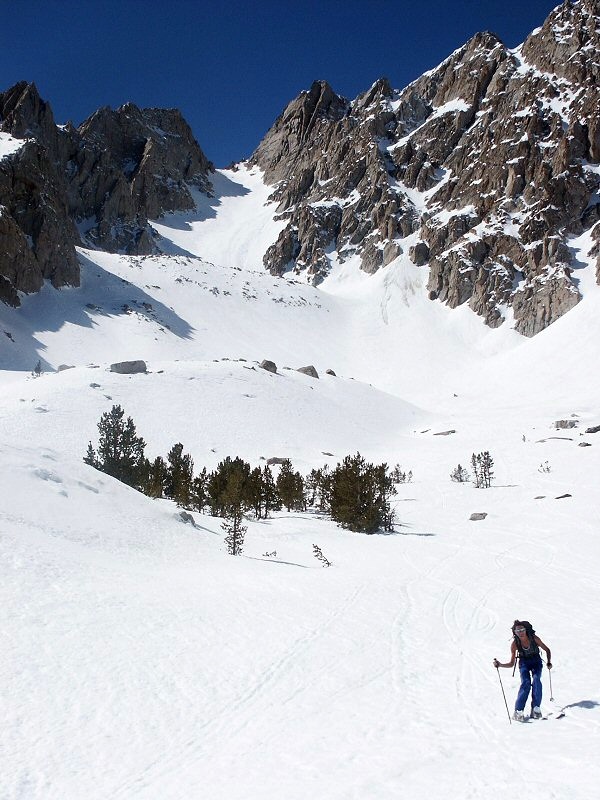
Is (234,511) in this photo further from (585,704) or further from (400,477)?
(400,477)

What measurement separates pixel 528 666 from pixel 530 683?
0.18m

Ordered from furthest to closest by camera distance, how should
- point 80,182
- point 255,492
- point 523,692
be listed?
1. point 80,182
2. point 255,492
3. point 523,692

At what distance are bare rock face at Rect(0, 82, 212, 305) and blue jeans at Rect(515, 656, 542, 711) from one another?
70.4 m

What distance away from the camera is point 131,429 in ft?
81.0

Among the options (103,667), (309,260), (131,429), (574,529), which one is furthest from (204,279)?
(103,667)

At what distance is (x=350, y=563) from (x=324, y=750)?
35.1ft

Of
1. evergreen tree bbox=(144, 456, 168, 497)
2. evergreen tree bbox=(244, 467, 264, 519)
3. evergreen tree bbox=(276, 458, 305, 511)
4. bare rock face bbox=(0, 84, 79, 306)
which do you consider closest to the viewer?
evergreen tree bbox=(144, 456, 168, 497)

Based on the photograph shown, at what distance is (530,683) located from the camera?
6.25 meters

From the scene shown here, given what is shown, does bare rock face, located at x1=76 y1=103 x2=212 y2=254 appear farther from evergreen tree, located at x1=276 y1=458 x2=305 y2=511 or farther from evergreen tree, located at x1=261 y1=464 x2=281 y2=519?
evergreen tree, located at x1=261 y1=464 x2=281 y2=519

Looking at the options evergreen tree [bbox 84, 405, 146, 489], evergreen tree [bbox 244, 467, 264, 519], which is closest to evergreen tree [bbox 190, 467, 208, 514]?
evergreen tree [bbox 244, 467, 264, 519]

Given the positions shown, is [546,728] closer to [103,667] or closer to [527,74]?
[103,667]

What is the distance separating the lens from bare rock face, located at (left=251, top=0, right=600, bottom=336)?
8831 cm

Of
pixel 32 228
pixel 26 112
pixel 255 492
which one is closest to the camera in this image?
pixel 255 492

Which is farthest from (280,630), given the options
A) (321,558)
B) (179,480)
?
(179,480)
